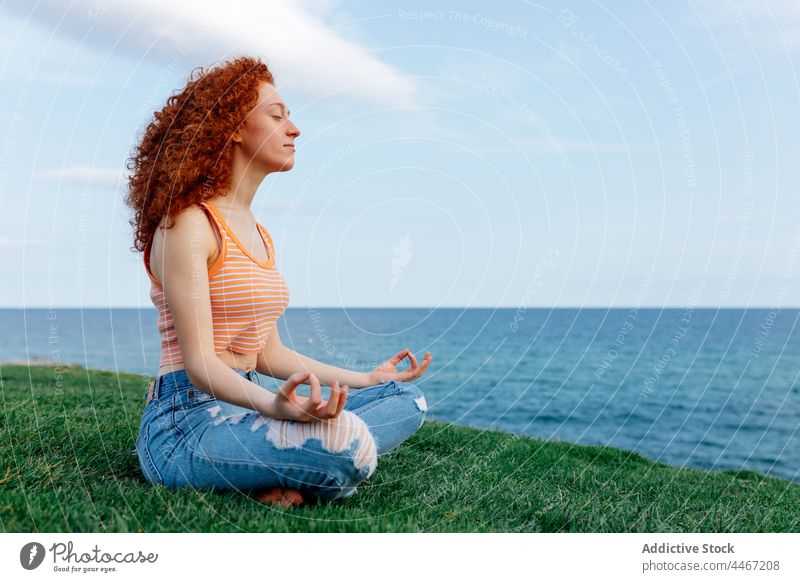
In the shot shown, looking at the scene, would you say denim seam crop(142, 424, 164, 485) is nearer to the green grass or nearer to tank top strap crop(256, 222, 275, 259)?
the green grass

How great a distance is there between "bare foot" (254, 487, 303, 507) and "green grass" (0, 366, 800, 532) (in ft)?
0.29

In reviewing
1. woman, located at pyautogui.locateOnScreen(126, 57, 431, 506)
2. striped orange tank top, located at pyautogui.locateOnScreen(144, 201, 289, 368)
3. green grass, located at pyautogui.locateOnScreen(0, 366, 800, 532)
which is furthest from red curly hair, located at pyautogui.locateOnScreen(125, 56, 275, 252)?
green grass, located at pyautogui.locateOnScreen(0, 366, 800, 532)

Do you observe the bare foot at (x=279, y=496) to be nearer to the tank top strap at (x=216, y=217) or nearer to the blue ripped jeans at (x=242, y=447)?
the blue ripped jeans at (x=242, y=447)

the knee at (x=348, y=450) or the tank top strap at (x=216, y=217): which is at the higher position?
the tank top strap at (x=216, y=217)

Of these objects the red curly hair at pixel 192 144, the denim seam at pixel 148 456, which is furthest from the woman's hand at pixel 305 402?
the red curly hair at pixel 192 144

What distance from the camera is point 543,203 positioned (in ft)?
17.3

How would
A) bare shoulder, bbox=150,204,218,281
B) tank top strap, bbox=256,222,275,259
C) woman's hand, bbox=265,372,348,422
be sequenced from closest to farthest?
1. woman's hand, bbox=265,372,348,422
2. bare shoulder, bbox=150,204,218,281
3. tank top strap, bbox=256,222,275,259

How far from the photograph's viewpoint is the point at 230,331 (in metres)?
4.00

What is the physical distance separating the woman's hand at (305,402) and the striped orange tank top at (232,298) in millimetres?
716

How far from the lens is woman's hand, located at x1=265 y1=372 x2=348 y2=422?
3166 millimetres

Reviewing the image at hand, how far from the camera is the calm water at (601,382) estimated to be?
27.6 metres

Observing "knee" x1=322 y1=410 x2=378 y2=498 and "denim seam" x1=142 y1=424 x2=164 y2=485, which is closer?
"knee" x1=322 y1=410 x2=378 y2=498
